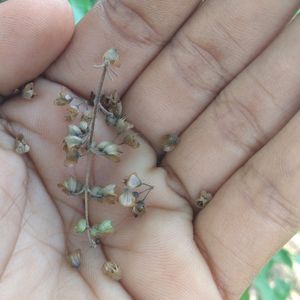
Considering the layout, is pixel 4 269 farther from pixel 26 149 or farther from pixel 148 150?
pixel 148 150

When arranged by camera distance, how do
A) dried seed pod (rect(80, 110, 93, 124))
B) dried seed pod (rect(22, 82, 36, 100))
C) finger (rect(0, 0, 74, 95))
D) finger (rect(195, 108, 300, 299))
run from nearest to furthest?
1. finger (rect(195, 108, 300, 299))
2. finger (rect(0, 0, 74, 95))
3. dried seed pod (rect(80, 110, 93, 124))
4. dried seed pod (rect(22, 82, 36, 100))

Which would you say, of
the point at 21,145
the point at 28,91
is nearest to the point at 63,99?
the point at 28,91

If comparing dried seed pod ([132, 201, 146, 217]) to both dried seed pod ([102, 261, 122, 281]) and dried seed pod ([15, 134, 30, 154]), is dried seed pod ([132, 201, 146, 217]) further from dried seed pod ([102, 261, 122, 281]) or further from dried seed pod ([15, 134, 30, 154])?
dried seed pod ([15, 134, 30, 154])

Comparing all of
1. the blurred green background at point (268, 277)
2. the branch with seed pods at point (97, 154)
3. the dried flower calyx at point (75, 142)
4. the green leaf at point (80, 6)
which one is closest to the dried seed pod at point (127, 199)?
the branch with seed pods at point (97, 154)

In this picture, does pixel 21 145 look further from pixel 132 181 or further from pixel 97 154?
pixel 132 181

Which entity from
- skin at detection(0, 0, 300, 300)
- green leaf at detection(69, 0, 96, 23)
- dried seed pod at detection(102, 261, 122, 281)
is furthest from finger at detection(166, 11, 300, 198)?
green leaf at detection(69, 0, 96, 23)

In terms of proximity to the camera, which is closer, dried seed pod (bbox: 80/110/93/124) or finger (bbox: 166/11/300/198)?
finger (bbox: 166/11/300/198)

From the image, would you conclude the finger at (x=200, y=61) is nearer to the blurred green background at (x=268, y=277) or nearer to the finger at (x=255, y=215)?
the finger at (x=255, y=215)
